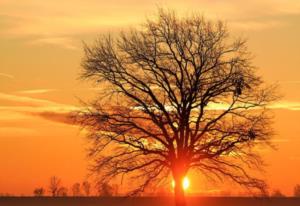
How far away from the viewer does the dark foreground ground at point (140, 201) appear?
86938mm

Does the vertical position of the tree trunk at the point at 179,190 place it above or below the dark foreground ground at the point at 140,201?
below

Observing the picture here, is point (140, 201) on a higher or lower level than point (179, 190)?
higher

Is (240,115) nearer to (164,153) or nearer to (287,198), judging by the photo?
(164,153)

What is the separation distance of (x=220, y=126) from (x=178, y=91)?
10.7ft

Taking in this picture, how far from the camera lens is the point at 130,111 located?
5184 centimetres

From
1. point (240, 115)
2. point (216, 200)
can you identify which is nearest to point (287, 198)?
point (216, 200)

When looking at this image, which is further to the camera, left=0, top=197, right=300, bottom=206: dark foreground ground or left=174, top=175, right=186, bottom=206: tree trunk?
left=0, top=197, right=300, bottom=206: dark foreground ground

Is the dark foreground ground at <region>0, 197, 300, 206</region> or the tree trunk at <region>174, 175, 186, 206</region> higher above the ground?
the dark foreground ground at <region>0, 197, 300, 206</region>

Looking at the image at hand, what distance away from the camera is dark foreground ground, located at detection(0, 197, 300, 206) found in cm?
8694

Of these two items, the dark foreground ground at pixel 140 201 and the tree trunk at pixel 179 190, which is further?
the dark foreground ground at pixel 140 201

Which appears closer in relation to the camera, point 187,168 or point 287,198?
point 187,168

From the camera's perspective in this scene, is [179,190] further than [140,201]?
No

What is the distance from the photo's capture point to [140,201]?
90.9 m

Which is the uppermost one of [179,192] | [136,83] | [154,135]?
[136,83]
